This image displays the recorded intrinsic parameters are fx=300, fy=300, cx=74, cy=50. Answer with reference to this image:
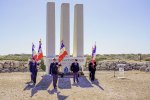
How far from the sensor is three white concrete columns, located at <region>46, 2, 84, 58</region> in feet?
87.4

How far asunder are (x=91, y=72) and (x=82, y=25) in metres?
5.33

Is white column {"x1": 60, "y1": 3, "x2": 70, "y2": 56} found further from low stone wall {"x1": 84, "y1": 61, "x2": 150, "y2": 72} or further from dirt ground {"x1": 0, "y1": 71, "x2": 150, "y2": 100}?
low stone wall {"x1": 84, "y1": 61, "x2": 150, "y2": 72}

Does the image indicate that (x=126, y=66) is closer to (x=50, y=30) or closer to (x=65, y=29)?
(x=65, y=29)

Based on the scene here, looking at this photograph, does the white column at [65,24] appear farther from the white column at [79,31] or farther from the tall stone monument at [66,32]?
the white column at [79,31]

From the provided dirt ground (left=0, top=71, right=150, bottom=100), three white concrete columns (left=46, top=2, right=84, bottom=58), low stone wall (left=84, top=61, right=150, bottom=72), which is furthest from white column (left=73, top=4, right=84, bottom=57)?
low stone wall (left=84, top=61, right=150, bottom=72)

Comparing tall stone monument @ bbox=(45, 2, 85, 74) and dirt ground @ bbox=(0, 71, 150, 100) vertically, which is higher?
tall stone monument @ bbox=(45, 2, 85, 74)

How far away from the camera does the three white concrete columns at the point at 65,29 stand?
87.4 feet

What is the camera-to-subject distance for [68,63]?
26234 millimetres

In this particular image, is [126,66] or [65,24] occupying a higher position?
[65,24]

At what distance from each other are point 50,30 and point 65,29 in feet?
4.43

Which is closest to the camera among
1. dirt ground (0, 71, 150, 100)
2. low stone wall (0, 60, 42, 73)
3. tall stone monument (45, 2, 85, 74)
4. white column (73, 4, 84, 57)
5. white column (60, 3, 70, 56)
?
dirt ground (0, 71, 150, 100)

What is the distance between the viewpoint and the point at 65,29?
88.2 ft

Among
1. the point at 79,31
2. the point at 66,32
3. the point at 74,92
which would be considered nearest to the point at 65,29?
the point at 66,32

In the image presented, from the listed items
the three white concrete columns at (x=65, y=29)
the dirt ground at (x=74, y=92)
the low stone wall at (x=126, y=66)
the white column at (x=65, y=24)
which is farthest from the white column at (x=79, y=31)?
the low stone wall at (x=126, y=66)
